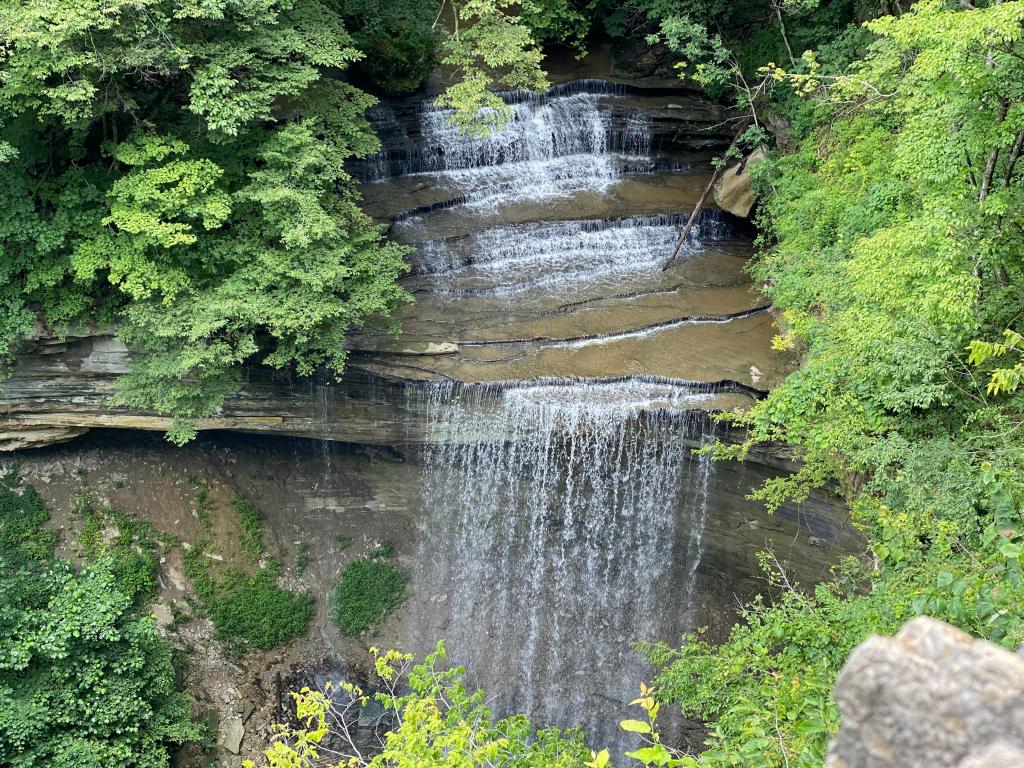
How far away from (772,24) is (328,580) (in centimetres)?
1468

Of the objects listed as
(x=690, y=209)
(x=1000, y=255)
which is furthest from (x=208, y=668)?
(x=1000, y=255)

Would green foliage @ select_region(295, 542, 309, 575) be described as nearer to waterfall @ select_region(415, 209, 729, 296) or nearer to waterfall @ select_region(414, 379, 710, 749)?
waterfall @ select_region(414, 379, 710, 749)

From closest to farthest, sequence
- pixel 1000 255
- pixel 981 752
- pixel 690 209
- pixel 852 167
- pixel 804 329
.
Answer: pixel 981 752
pixel 1000 255
pixel 804 329
pixel 852 167
pixel 690 209

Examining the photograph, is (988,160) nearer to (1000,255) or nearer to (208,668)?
(1000,255)

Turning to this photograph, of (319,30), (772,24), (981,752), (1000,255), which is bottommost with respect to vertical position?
(981,752)

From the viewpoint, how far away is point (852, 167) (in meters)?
11.9

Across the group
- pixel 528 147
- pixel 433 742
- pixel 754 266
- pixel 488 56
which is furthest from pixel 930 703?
pixel 528 147

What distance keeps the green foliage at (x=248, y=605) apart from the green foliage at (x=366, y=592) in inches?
25.7

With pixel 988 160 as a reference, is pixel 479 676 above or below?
below

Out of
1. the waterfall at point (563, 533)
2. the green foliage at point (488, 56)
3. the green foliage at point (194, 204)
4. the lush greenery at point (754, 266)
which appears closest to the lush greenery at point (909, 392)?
the lush greenery at point (754, 266)

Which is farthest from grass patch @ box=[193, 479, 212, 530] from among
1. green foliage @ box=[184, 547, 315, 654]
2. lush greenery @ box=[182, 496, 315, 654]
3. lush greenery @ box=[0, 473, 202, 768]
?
lush greenery @ box=[0, 473, 202, 768]

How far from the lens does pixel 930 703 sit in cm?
239

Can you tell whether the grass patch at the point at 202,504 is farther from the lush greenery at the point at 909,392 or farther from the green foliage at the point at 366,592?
the lush greenery at the point at 909,392

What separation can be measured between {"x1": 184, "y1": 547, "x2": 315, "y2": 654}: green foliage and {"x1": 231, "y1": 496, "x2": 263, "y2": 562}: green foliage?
361mm
